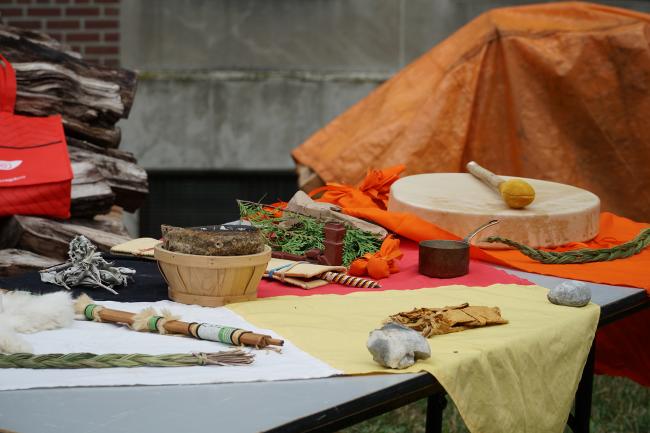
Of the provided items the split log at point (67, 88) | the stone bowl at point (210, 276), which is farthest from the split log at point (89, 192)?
the stone bowl at point (210, 276)

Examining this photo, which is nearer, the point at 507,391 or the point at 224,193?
the point at 507,391

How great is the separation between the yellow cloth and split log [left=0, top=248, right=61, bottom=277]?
1.40m

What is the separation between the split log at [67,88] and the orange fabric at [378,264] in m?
1.84

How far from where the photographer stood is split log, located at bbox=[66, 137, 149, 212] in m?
4.05

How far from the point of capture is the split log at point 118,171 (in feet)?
13.3

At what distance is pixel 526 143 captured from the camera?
4.71 metres

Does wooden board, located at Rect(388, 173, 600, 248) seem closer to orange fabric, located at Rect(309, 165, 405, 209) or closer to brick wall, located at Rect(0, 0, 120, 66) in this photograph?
orange fabric, located at Rect(309, 165, 405, 209)

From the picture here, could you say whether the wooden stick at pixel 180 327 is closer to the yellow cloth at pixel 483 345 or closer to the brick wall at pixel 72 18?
the yellow cloth at pixel 483 345

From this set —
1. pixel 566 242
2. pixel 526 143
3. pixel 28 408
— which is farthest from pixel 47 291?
pixel 526 143

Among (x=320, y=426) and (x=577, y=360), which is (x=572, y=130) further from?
(x=320, y=426)

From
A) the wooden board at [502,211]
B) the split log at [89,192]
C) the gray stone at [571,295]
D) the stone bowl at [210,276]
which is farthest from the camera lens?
the split log at [89,192]

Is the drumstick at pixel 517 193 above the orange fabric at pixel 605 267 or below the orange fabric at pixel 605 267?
above

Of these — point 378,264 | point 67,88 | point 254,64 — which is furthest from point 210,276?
point 254,64

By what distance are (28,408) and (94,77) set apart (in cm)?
290
